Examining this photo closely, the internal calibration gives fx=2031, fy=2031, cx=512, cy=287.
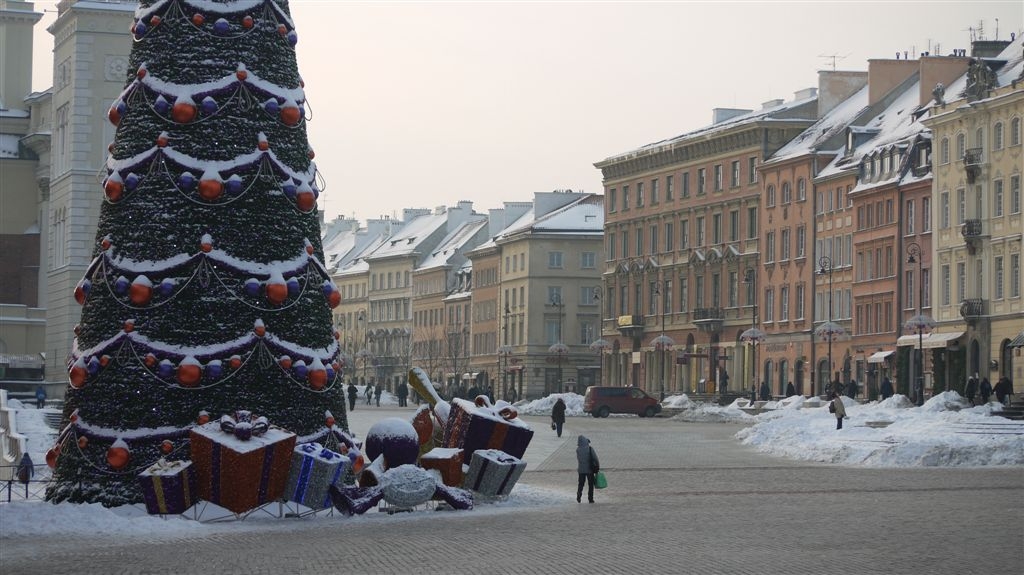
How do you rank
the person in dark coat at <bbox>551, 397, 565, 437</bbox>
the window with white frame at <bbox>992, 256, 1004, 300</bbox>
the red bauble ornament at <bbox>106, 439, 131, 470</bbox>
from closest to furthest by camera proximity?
the red bauble ornament at <bbox>106, 439, 131, 470</bbox>, the person in dark coat at <bbox>551, 397, 565, 437</bbox>, the window with white frame at <bbox>992, 256, 1004, 300</bbox>

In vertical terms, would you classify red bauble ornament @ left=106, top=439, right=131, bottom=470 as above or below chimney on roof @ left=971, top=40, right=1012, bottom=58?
below

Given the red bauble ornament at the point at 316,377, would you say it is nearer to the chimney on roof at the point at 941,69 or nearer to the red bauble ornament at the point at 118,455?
the red bauble ornament at the point at 118,455

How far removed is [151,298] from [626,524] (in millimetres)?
6858

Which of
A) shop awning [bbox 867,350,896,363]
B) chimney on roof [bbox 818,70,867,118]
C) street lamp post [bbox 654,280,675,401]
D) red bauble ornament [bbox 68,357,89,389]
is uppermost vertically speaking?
chimney on roof [bbox 818,70,867,118]

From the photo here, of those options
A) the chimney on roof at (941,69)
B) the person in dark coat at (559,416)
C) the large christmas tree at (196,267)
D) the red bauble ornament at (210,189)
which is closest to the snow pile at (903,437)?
the person in dark coat at (559,416)

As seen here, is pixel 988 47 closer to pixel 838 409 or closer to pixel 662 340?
pixel 662 340

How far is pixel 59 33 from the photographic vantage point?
8631 centimetres

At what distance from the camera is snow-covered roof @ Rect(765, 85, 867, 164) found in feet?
332

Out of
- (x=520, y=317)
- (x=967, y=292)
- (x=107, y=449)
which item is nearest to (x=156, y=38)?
(x=107, y=449)

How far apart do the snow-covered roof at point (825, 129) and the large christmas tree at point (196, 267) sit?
75555 millimetres

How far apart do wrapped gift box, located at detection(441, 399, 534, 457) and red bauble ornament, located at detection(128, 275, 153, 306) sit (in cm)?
652

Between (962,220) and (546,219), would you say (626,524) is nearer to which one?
(962,220)

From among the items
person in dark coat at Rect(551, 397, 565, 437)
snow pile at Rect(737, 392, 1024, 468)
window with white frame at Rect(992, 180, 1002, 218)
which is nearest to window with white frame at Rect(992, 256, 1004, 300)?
window with white frame at Rect(992, 180, 1002, 218)

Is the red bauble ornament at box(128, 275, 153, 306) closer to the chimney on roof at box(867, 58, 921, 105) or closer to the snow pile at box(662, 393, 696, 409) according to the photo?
the snow pile at box(662, 393, 696, 409)
